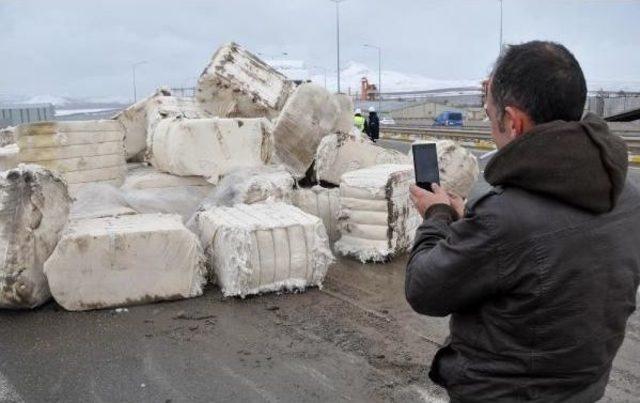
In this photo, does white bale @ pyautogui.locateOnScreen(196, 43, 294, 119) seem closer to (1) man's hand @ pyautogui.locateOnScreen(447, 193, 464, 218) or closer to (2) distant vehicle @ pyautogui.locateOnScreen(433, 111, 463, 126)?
(1) man's hand @ pyautogui.locateOnScreen(447, 193, 464, 218)

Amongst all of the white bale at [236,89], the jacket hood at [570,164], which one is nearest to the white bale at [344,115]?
the white bale at [236,89]

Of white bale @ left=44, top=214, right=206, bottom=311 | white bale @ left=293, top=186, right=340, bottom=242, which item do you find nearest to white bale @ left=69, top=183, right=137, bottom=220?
white bale @ left=44, top=214, right=206, bottom=311

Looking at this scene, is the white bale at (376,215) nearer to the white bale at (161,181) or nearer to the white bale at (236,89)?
the white bale at (161,181)

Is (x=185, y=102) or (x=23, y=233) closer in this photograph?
(x=23, y=233)

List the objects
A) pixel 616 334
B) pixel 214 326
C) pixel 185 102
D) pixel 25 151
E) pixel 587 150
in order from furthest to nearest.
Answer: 1. pixel 185 102
2. pixel 25 151
3. pixel 214 326
4. pixel 616 334
5. pixel 587 150

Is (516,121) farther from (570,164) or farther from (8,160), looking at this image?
(8,160)

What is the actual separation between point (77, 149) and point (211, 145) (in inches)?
51.0

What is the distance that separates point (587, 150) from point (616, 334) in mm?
483

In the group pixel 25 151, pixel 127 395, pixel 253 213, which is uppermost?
pixel 25 151

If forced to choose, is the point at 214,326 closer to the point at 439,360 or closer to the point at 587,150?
the point at 439,360

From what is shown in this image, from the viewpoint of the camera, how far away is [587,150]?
55.6 inches

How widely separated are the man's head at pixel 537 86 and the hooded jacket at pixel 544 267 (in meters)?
0.06

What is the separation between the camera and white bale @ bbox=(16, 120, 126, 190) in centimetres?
574

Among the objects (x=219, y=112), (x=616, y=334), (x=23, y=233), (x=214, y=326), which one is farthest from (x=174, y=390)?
(x=219, y=112)
